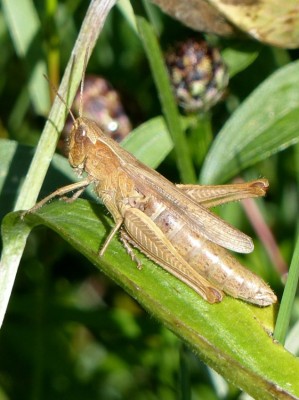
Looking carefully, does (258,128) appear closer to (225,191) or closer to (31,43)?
(225,191)

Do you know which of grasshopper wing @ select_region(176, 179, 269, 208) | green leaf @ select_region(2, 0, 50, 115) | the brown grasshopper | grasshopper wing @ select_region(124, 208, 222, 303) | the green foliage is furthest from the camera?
green leaf @ select_region(2, 0, 50, 115)

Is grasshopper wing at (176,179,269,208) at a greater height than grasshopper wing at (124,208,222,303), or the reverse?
grasshopper wing at (176,179,269,208)

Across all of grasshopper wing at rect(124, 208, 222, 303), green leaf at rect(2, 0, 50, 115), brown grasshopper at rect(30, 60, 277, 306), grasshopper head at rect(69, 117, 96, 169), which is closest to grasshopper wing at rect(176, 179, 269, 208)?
brown grasshopper at rect(30, 60, 277, 306)

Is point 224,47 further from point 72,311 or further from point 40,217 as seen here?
point 40,217

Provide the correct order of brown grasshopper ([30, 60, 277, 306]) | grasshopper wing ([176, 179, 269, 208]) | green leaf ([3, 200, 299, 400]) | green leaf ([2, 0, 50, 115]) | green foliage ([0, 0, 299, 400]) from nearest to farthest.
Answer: green leaf ([3, 200, 299, 400]) < brown grasshopper ([30, 60, 277, 306]) < grasshopper wing ([176, 179, 269, 208]) < green foliage ([0, 0, 299, 400]) < green leaf ([2, 0, 50, 115])

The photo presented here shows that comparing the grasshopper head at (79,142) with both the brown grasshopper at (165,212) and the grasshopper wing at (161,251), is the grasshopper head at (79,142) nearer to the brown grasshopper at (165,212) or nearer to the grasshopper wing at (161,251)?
the brown grasshopper at (165,212)

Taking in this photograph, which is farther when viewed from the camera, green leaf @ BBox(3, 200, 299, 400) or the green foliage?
the green foliage

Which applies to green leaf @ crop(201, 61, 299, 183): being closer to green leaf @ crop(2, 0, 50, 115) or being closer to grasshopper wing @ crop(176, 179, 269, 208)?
grasshopper wing @ crop(176, 179, 269, 208)
